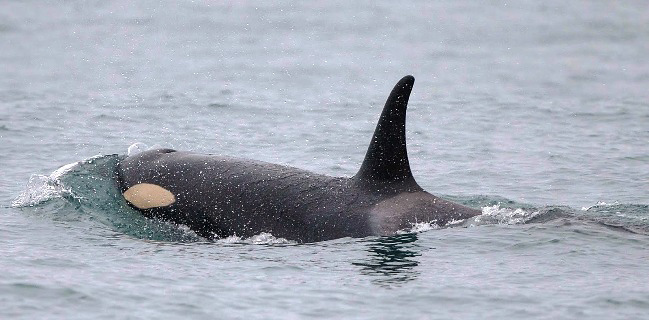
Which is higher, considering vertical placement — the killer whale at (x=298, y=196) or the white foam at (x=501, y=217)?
the killer whale at (x=298, y=196)

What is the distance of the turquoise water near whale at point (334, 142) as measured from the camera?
9.88 meters

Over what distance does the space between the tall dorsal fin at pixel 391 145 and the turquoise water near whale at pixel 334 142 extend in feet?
2.63

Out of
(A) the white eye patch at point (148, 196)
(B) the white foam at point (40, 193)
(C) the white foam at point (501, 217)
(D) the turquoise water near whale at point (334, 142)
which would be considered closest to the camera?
(D) the turquoise water near whale at point (334, 142)

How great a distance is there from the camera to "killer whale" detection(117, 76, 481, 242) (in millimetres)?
11531

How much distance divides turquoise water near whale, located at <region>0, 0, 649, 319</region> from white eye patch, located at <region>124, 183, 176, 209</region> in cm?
22

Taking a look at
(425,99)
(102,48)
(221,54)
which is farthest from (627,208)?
(102,48)

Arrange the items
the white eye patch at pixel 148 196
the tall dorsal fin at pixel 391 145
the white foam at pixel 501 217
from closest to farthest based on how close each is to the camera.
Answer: the tall dorsal fin at pixel 391 145 → the white foam at pixel 501 217 → the white eye patch at pixel 148 196

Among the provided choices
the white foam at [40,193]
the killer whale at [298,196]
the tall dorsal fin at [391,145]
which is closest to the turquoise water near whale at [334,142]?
the white foam at [40,193]

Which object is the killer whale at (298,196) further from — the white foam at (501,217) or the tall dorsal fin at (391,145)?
the white foam at (501,217)

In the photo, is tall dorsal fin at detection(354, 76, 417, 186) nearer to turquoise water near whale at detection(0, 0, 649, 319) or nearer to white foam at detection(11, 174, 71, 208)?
turquoise water near whale at detection(0, 0, 649, 319)

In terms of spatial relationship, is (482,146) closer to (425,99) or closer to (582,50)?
(425,99)

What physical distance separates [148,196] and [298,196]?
2090 millimetres

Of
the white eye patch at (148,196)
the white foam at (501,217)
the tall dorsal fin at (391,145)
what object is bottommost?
the white foam at (501,217)

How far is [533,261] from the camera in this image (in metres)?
10.9
